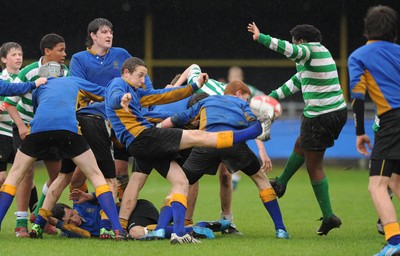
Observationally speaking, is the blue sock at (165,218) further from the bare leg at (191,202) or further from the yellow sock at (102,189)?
the bare leg at (191,202)

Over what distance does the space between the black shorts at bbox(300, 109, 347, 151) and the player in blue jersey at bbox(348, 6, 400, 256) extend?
1.98m

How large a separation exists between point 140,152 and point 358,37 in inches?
646

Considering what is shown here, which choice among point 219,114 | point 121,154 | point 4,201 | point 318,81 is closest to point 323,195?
point 318,81

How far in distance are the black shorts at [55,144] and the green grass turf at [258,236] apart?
0.84 metres

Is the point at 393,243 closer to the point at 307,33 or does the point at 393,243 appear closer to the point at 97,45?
the point at 307,33

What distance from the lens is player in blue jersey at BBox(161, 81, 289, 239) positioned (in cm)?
905

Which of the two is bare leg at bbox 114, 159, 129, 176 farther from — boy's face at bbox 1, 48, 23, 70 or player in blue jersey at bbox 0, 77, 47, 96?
player in blue jersey at bbox 0, 77, 47, 96

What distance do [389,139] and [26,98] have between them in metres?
4.36

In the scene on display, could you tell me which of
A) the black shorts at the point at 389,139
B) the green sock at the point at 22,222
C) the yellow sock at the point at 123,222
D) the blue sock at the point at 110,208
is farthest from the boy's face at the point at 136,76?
the black shorts at the point at 389,139

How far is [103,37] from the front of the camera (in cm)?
1012

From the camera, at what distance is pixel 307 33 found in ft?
32.2

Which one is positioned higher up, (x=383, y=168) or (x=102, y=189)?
(x=383, y=168)

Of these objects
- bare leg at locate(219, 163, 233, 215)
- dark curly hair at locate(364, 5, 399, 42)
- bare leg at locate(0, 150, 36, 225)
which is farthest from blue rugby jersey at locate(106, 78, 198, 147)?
dark curly hair at locate(364, 5, 399, 42)

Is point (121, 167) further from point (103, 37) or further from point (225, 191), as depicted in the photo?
point (103, 37)
